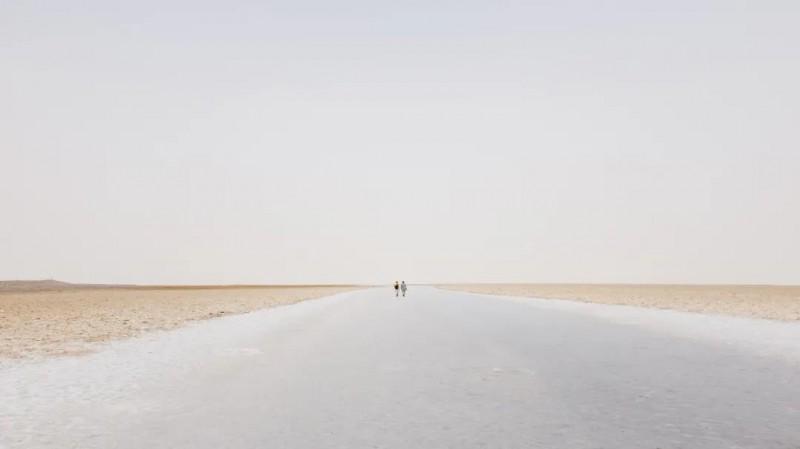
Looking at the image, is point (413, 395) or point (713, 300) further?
point (713, 300)

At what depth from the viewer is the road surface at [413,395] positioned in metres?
6.53

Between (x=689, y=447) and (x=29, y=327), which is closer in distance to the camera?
(x=689, y=447)

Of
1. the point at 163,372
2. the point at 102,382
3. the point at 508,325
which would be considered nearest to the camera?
the point at 102,382

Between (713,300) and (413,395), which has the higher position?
(713,300)

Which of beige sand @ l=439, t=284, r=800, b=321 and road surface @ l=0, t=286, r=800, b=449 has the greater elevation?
beige sand @ l=439, t=284, r=800, b=321

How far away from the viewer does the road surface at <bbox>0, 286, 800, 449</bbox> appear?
257 inches

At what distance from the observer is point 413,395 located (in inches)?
358

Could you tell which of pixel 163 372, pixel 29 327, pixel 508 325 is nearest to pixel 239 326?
pixel 29 327

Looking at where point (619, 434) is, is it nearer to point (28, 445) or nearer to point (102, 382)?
point (28, 445)

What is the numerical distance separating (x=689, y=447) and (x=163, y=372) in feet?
30.3

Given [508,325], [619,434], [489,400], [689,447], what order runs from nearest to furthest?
[689,447], [619,434], [489,400], [508,325]

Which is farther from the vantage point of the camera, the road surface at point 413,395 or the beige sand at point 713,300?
the beige sand at point 713,300

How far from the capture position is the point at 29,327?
2389cm

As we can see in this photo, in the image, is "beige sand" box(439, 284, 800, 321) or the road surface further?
"beige sand" box(439, 284, 800, 321)
